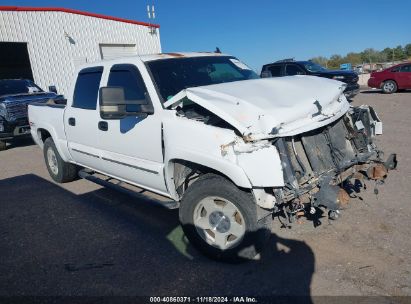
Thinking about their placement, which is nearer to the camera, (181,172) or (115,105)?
(115,105)

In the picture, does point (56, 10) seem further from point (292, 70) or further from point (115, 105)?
point (115, 105)

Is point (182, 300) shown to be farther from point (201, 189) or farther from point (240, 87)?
point (240, 87)

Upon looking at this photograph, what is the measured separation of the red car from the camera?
17.4m

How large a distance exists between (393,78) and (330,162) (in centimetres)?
1688

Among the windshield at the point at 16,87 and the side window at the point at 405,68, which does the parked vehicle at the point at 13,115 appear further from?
the side window at the point at 405,68

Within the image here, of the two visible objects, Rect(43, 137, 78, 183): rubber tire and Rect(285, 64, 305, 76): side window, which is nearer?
Rect(43, 137, 78, 183): rubber tire

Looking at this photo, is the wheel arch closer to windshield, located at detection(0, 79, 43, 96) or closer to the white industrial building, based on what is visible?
windshield, located at detection(0, 79, 43, 96)

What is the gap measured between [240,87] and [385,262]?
2.11 m

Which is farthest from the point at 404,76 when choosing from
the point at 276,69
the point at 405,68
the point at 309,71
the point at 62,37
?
the point at 62,37

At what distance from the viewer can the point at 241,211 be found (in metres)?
3.09

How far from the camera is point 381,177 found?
353 centimetres

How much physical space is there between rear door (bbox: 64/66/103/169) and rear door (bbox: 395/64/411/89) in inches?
671

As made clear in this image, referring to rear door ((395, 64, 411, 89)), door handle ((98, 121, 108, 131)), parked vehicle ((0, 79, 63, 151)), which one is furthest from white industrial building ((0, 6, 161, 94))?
door handle ((98, 121, 108, 131))

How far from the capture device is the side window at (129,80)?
3.91m
